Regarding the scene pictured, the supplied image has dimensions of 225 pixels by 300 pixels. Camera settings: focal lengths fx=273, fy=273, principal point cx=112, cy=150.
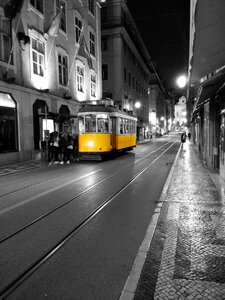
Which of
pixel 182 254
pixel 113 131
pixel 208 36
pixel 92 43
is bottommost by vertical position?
pixel 182 254

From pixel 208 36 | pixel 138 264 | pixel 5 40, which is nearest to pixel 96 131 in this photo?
pixel 5 40

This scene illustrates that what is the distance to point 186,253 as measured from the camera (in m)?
4.20

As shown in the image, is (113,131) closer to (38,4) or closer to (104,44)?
(38,4)

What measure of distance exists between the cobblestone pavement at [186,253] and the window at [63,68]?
18434 mm

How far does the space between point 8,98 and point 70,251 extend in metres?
14.2

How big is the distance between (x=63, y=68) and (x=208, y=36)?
19.3 m

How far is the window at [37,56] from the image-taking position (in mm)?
19028

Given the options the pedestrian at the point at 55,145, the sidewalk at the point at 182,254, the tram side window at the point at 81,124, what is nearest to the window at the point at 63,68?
the tram side window at the point at 81,124

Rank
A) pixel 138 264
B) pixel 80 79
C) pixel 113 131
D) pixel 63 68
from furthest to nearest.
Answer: pixel 80 79 → pixel 63 68 → pixel 113 131 → pixel 138 264

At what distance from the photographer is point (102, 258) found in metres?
4.04

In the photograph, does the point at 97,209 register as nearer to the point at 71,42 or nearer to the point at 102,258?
the point at 102,258

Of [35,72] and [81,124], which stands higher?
[35,72]

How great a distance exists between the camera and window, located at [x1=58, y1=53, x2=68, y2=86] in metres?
23.1

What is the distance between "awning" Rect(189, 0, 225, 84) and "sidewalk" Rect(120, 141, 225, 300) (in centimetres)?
380
